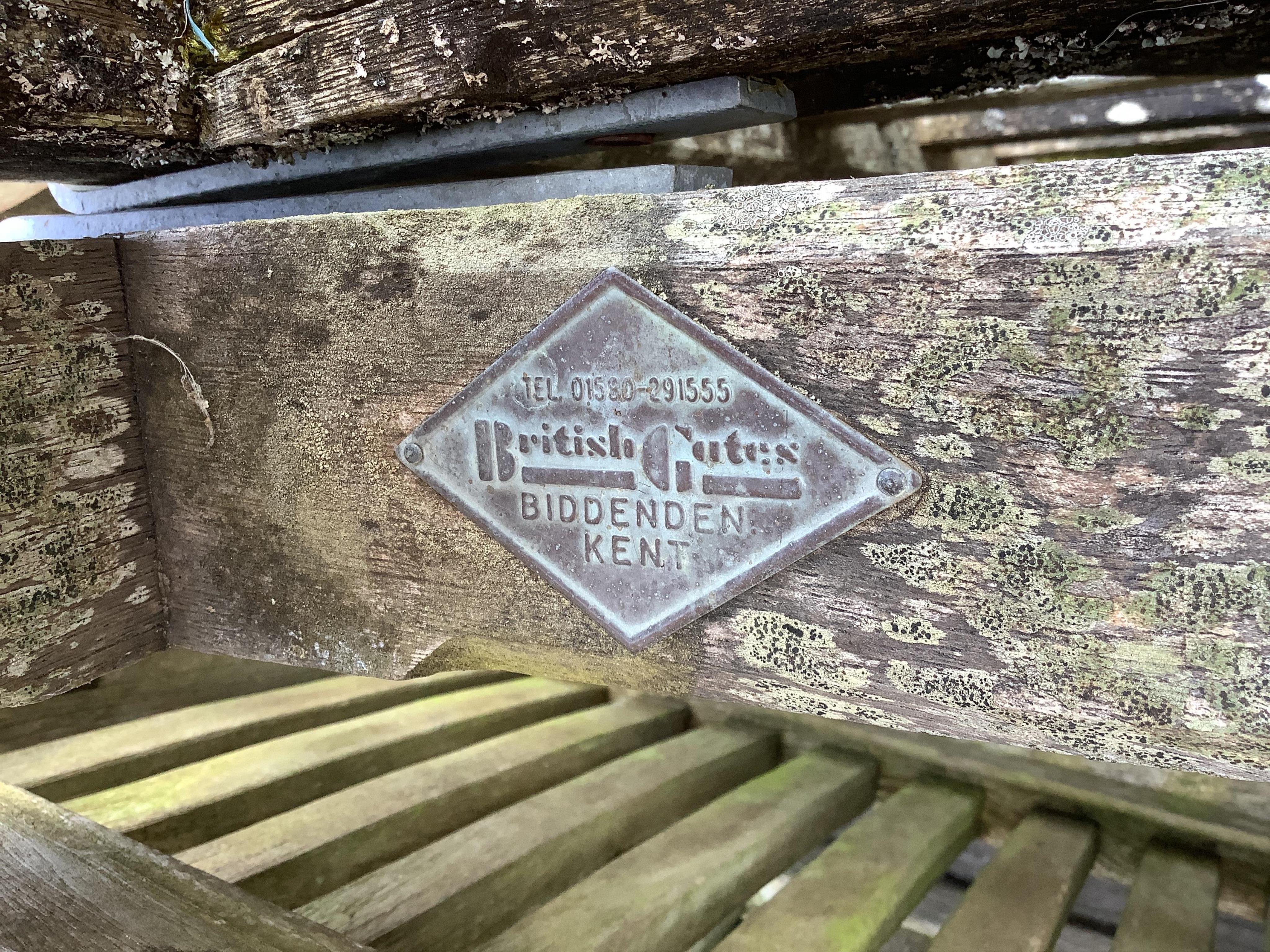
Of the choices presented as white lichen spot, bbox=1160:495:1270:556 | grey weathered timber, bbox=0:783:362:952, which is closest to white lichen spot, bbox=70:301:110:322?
grey weathered timber, bbox=0:783:362:952

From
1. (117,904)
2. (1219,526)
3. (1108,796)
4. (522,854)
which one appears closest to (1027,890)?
(1108,796)

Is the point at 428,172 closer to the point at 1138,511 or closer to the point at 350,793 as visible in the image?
the point at 1138,511

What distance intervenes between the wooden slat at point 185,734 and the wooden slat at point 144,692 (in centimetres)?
3

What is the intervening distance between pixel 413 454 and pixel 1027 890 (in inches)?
53.0

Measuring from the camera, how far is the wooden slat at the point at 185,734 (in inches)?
63.5

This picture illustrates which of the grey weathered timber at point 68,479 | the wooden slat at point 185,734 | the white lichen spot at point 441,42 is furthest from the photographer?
the wooden slat at point 185,734

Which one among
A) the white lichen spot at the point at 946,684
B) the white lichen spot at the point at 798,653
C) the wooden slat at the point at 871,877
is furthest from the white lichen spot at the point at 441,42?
the wooden slat at the point at 871,877

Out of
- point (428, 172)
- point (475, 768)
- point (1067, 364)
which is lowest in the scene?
point (475, 768)

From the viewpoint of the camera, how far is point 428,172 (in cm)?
124

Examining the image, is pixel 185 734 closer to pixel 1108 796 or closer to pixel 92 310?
pixel 92 310

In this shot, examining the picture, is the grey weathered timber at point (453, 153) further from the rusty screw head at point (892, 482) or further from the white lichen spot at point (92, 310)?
the rusty screw head at point (892, 482)

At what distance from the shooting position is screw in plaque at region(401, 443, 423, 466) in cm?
106

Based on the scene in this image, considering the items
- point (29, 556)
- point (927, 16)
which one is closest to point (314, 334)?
point (29, 556)

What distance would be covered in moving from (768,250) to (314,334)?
56 cm
